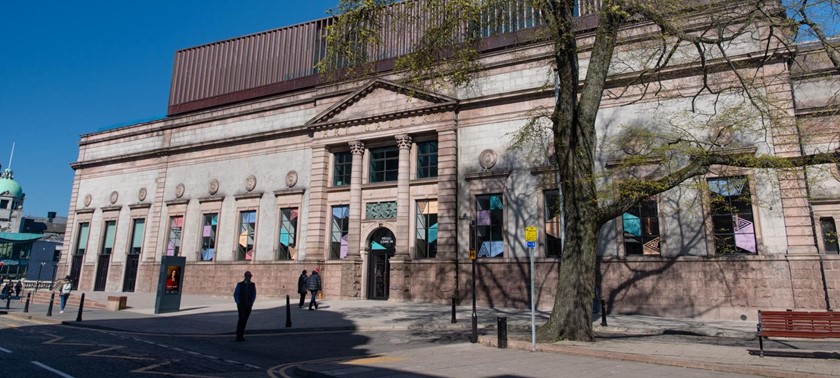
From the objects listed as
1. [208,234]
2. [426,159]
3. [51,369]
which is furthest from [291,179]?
[51,369]

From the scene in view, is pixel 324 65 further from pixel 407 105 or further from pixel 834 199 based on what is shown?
pixel 834 199

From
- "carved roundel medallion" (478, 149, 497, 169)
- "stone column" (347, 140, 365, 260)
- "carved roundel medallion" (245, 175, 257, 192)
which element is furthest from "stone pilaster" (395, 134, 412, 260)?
"carved roundel medallion" (245, 175, 257, 192)

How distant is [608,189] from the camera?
12.9m

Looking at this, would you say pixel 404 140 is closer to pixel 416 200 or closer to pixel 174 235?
pixel 416 200

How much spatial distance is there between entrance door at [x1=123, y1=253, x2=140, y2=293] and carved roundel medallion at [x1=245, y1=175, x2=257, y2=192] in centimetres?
1079

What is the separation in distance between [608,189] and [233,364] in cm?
987

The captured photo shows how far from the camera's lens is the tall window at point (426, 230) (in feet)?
84.5

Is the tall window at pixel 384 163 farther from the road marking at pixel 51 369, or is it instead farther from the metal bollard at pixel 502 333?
the road marking at pixel 51 369

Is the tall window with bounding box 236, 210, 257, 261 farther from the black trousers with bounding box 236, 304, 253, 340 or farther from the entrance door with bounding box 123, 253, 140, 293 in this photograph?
the black trousers with bounding box 236, 304, 253, 340

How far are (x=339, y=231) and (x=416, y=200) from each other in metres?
5.24

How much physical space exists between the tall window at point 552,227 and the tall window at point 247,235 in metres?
17.9

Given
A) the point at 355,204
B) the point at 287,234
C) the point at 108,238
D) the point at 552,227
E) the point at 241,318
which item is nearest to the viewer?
the point at 241,318

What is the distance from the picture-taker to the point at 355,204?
2778 centimetres

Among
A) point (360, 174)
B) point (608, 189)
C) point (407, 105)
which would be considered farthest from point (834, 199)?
point (360, 174)
